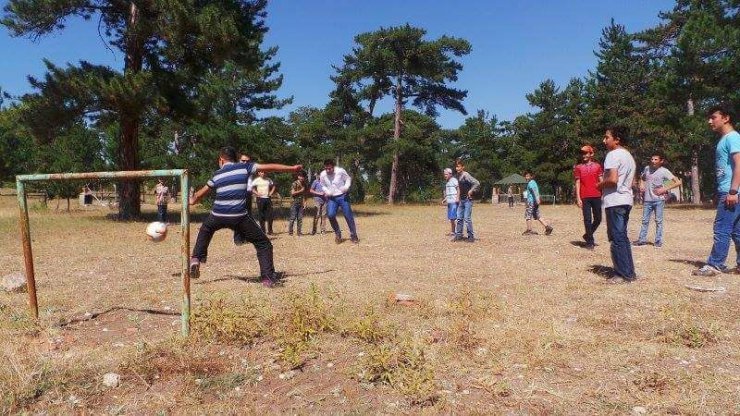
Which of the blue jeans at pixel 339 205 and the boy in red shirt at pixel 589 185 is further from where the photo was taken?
the blue jeans at pixel 339 205

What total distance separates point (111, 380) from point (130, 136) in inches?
661

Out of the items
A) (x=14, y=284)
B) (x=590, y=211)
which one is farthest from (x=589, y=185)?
(x=14, y=284)

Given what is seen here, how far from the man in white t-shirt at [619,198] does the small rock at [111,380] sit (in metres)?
4.95

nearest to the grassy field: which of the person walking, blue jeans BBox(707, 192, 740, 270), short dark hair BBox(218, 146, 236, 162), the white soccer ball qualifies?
blue jeans BBox(707, 192, 740, 270)

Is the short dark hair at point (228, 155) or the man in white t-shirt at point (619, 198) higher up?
the short dark hair at point (228, 155)

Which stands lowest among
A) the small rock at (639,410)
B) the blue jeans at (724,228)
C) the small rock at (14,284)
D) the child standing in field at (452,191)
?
the small rock at (639,410)

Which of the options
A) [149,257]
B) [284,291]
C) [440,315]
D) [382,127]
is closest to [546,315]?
[440,315]

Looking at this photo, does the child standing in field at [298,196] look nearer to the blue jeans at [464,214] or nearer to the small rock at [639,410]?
the blue jeans at [464,214]

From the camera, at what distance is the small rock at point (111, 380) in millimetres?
3359

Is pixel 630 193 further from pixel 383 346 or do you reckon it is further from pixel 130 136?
pixel 130 136

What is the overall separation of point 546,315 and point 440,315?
3.09 feet

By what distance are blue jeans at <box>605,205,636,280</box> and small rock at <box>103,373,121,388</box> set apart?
4.95 meters

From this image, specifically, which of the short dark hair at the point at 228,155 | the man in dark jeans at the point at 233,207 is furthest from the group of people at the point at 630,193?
the short dark hair at the point at 228,155

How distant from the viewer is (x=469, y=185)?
10.4 m
